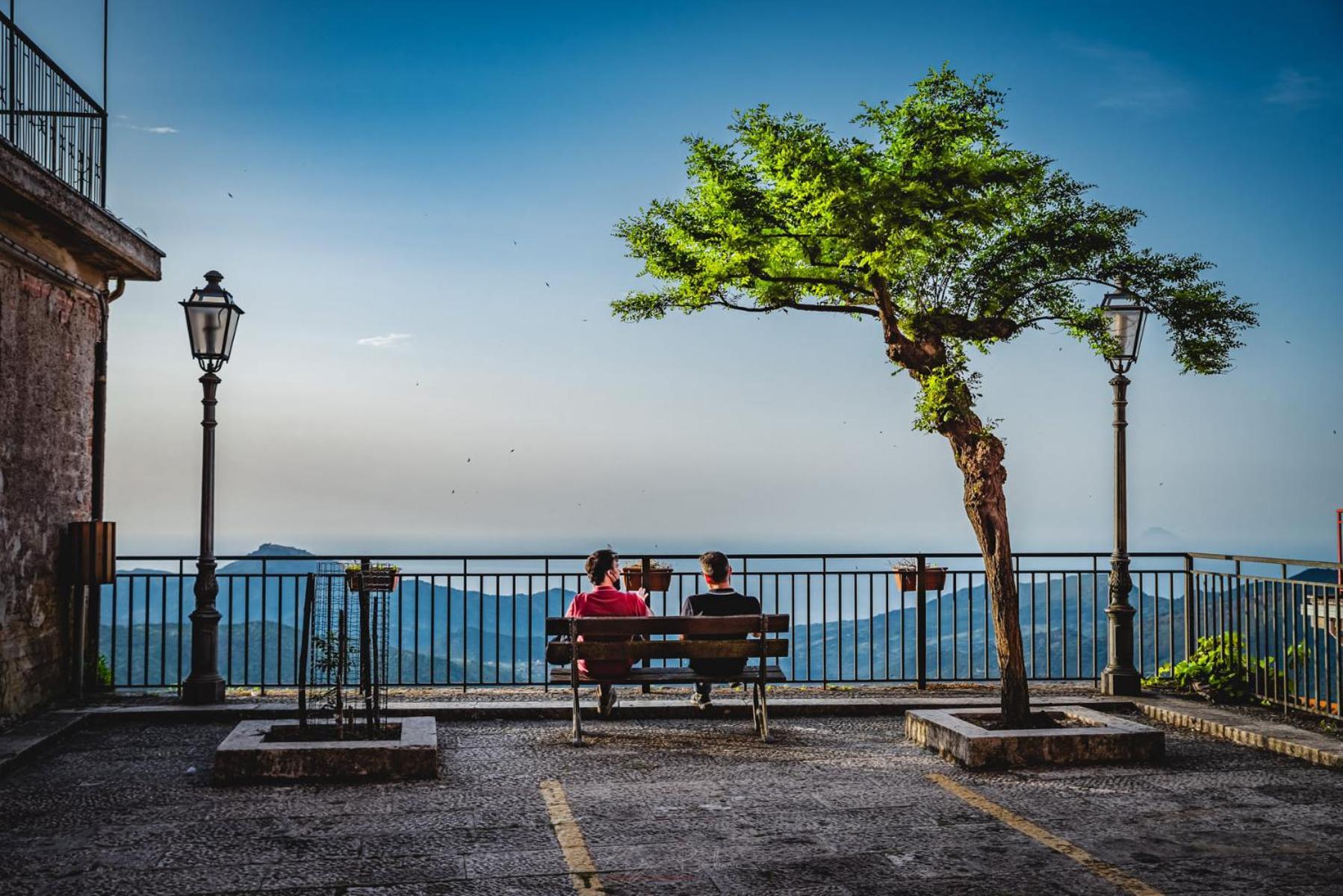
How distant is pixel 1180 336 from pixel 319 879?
8.73 meters

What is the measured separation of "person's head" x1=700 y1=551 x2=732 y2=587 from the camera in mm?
10195

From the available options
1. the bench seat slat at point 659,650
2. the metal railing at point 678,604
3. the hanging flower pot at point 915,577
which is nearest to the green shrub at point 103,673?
the metal railing at point 678,604

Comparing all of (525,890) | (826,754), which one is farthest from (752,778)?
(525,890)

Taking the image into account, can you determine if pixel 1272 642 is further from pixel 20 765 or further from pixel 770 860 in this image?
pixel 20 765

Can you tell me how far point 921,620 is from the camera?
11.9 meters

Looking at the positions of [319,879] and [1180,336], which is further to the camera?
[1180,336]

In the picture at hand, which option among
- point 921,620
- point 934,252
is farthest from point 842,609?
point 934,252

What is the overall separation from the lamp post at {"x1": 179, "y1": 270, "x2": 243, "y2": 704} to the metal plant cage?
2195 mm

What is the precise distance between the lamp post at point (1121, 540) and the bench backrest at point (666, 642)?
164 inches

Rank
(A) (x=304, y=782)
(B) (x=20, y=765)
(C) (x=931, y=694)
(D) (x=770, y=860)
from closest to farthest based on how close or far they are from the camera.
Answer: (D) (x=770, y=860)
(A) (x=304, y=782)
(B) (x=20, y=765)
(C) (x=931, y=694)

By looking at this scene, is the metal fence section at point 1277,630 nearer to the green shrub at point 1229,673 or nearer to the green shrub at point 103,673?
the green shrub at point 1229,673

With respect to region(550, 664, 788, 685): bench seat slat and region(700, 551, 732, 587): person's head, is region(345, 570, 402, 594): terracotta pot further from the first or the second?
region(700, 551, 732, 587): person's head

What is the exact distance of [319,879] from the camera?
543 centimetres

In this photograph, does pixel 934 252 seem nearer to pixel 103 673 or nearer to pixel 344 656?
pixel 344 656
